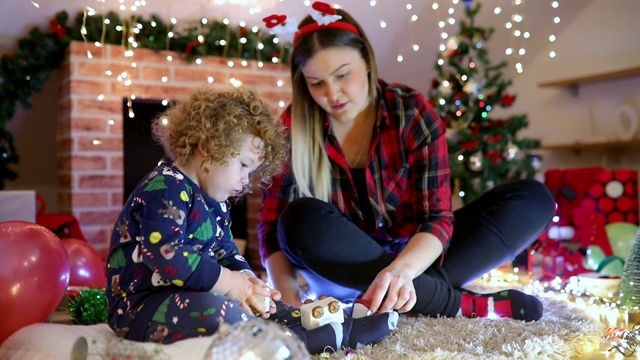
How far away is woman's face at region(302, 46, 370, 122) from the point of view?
5.22 ft

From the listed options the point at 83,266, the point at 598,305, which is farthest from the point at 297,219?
the point at 598,305

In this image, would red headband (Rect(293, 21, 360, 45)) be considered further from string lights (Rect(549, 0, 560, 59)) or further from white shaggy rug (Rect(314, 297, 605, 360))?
string lights (Rect(549, 0, 560, 59))

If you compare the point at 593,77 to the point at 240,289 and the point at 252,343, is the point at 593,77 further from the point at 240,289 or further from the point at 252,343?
the point at 252,343

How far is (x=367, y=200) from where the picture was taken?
1692 mm

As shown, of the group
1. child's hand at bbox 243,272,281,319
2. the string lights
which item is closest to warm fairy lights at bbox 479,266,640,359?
child's hand at bbox 243,272,281,319

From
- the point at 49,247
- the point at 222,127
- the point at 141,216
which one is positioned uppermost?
the point at 222,127

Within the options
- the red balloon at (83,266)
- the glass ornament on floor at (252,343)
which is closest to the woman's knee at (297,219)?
the red balloon at (83,266)

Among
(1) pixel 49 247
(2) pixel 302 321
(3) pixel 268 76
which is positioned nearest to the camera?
(2) pixel 302 321

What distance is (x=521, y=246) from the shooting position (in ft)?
5.51

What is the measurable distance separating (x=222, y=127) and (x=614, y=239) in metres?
1.75

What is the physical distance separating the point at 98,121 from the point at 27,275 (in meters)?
1.45

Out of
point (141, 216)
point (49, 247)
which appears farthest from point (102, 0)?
point (141, 216)

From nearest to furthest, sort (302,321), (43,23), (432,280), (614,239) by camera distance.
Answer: (302,321), (432,280), (614,239), (43,23)

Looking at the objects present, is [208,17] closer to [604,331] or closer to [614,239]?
[614,239]
